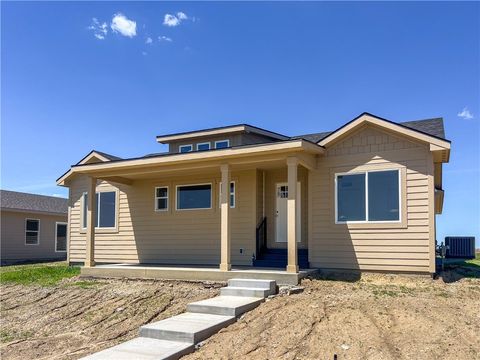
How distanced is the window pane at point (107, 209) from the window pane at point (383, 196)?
8.91 meters

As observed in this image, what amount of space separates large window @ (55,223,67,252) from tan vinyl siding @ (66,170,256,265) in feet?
28.1

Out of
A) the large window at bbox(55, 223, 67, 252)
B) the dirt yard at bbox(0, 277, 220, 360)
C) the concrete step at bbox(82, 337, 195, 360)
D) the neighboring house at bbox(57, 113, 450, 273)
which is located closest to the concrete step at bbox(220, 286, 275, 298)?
the dirt yard at bbox(0, 277, 220, 360)

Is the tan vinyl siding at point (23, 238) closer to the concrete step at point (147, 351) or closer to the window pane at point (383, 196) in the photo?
the concrete step at point (147, 351)

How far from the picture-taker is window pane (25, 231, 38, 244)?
22275mm

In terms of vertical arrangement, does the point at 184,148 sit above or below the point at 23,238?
above

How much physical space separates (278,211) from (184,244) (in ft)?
10.5

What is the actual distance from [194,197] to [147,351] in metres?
7.64

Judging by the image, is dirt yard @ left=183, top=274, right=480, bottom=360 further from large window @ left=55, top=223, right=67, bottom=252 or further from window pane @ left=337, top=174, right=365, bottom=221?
large window @ left=55, top=223, right=67, bottom=252

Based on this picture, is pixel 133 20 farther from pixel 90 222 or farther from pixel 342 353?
pixel 342 353

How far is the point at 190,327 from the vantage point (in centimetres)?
712

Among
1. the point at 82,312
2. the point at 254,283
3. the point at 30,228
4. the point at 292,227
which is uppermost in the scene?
the point at 292,227

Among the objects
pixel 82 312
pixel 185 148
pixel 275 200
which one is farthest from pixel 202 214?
pixel 82 312

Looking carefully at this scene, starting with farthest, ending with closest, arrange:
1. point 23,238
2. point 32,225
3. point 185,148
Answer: point 32,225
point 23,238
point 185,148

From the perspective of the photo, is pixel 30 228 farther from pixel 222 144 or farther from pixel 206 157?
pixel 206 157
